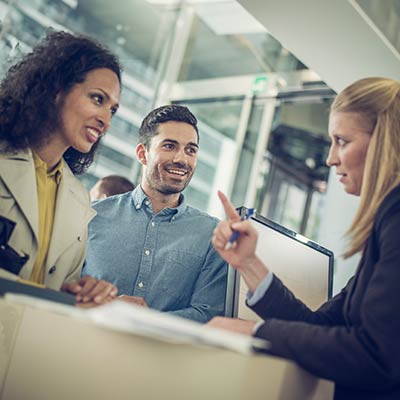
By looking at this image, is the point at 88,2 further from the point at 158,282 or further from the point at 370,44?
the point at 158,282

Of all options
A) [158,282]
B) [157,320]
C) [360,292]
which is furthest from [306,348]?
[158,282]

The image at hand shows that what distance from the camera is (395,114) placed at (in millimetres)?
1434

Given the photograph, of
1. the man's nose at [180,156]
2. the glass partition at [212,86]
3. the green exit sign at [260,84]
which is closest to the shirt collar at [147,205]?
the man's nose at [180,156]

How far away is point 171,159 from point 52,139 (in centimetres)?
75

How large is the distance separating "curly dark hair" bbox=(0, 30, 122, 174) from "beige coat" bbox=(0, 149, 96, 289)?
11 cm

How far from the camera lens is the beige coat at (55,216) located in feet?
5.18

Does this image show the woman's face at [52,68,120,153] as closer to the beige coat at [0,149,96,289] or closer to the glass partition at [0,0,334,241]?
the beige coat at [0,149,96,289]

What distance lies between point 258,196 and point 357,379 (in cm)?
491

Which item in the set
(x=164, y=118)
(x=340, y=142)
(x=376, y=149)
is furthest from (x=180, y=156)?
(x=376, y=149)

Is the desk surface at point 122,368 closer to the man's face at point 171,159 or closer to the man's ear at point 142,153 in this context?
the man's face at point 171,159

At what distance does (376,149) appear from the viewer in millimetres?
1415

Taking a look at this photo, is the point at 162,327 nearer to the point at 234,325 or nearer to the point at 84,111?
the point at 234,325

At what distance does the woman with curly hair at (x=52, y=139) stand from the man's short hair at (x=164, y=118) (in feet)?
1.93

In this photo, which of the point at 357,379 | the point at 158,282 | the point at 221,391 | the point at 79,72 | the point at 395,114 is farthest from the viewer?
the point at 158,282
